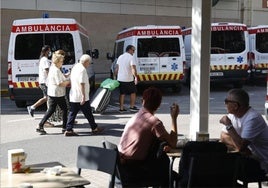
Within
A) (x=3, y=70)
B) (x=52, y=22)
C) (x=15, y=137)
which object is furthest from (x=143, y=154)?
(x=3, y=70)

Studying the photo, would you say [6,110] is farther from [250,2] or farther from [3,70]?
[250,2]

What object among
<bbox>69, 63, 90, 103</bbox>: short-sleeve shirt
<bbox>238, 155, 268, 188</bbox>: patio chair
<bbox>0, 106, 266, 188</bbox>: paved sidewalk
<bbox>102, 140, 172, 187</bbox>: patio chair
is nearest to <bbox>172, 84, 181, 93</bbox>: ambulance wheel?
<bbox>0, 106, 266, 188</bbox>: paved sidewalk

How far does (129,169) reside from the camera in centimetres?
442

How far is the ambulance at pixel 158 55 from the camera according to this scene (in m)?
16.1

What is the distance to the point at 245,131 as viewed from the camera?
183 inches

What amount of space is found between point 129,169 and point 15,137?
5.56 meters

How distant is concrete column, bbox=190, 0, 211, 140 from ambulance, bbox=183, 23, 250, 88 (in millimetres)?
9759

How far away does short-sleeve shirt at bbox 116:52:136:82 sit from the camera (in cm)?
1240

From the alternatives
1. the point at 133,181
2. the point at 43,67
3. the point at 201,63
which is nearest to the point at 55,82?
the point at 43,67

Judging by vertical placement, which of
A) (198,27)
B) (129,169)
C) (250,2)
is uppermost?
(250,2)

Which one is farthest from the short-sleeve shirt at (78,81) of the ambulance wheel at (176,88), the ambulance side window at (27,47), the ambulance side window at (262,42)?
the ambulance side window at (262,42)

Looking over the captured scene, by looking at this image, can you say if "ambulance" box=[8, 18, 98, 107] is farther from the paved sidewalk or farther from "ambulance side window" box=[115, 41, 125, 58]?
"ambulance side window" box=[115, 41, 125, 58]

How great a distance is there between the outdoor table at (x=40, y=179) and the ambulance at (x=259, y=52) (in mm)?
16929

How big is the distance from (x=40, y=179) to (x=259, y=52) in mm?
17499
